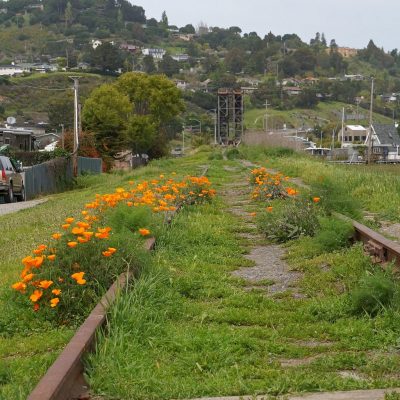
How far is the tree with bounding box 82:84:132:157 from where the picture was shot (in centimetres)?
5471

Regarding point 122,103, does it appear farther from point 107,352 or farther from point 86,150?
point 107,352

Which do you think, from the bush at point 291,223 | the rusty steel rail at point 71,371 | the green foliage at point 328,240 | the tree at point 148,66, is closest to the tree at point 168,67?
the tree at point 148,66

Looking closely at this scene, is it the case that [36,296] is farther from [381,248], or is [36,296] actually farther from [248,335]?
[381,248]

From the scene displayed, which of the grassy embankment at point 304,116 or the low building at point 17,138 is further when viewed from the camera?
the grassy embankment at point 304,116

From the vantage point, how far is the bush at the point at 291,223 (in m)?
10.0

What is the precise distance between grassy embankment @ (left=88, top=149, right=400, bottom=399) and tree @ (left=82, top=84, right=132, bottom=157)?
46569mm

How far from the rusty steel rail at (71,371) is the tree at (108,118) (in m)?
48.4

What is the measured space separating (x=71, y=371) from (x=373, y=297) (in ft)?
8.81

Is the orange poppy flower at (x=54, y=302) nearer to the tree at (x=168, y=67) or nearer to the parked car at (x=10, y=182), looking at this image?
the parked car at (x=10, y=182)

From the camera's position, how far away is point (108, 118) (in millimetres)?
57125

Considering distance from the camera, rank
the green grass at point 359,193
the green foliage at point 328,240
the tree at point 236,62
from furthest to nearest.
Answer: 1. the tree at point 236,62
2. the green grass at point 359,193
3. the green foliage at point 328,240

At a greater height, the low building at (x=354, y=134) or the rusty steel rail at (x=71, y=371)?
the rusty steel rail at (x=71, y=371)

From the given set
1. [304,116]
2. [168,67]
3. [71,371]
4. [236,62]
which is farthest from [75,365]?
[236,62]

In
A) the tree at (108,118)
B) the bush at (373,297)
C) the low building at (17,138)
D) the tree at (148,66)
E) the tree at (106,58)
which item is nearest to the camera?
the bush at (373,297)
